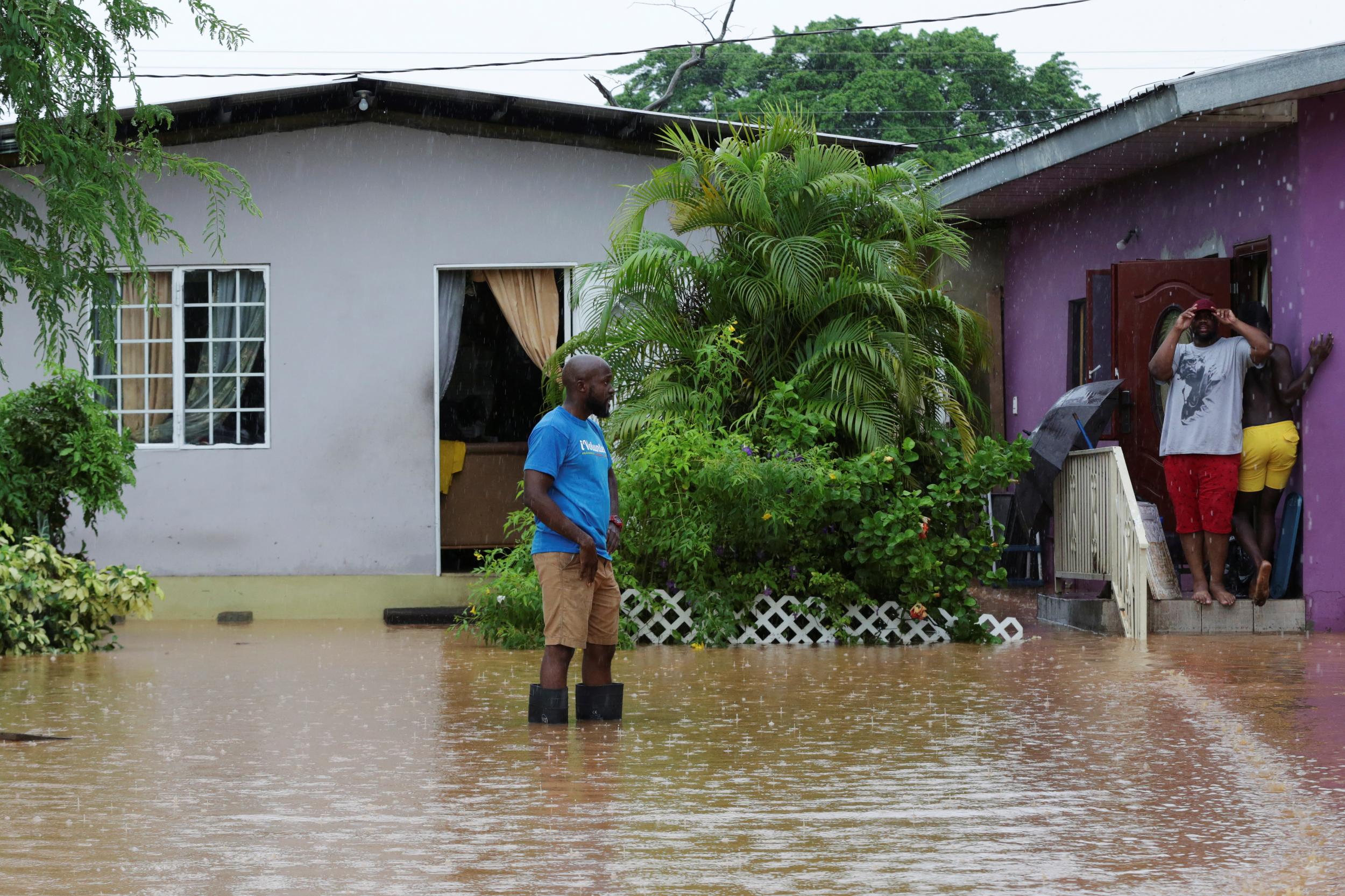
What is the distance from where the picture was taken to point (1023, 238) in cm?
1709

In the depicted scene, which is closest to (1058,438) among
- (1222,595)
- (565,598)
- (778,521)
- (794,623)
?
(1222,595)

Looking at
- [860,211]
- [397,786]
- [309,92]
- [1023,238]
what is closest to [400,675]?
[397,786]

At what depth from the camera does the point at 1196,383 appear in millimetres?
11758

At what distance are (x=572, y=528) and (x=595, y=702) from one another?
93 centimetres

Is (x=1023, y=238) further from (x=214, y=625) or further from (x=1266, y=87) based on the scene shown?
(x=214, y=625)

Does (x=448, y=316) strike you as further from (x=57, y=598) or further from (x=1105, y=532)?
(x=1105, y=532)

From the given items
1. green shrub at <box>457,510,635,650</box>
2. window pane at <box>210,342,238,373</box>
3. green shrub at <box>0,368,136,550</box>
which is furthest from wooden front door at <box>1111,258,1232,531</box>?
green shrub at <box>0,368,136,550</box>

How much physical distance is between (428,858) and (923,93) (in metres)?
39.3

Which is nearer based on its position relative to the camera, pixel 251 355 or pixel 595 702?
pixel 595 702

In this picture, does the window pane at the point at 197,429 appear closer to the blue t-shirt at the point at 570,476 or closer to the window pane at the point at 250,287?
the window pane at the point at 250,287

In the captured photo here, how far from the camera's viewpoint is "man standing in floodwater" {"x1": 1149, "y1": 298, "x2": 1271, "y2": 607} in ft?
38.1

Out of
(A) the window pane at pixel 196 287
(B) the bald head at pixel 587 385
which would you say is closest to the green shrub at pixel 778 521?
(B) the bald head at pixel 587 385

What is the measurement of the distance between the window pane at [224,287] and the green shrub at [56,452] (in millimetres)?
2410

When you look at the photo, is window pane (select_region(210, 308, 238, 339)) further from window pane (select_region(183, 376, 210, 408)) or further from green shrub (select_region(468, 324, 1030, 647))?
green shrub (select_region(468, 324, 1030, 647))
